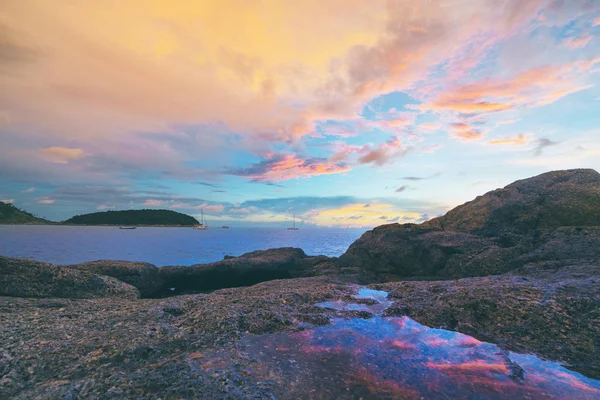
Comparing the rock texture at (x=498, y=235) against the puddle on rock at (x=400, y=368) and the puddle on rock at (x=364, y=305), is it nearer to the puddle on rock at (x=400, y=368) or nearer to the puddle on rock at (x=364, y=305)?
the puddle on rock at (x=364, y=305)

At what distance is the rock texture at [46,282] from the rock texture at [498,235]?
899 inches

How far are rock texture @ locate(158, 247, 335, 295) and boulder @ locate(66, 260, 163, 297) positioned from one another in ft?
6.18

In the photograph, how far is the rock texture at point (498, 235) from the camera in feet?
68.2

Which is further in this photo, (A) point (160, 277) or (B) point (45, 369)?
(A) point (160, 277)

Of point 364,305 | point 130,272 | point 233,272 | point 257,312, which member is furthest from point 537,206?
point 130,272

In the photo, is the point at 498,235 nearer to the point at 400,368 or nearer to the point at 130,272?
the point at 400,368

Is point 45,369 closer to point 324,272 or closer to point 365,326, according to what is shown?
point 365,326

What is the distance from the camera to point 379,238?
105 feet

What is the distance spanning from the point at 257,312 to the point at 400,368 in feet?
21.8

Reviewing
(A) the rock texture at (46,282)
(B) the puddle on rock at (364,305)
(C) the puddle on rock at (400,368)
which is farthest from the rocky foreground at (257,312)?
(B) the puddle on rock at (364,305)

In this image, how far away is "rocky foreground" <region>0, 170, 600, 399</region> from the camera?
296 inches

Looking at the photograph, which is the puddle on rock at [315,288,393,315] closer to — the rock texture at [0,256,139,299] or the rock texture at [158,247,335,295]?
the rock texture at [158,247,335,295]

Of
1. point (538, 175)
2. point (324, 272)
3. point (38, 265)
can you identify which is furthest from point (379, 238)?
point (38, 265)

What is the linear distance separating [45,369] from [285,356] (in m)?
6.87
